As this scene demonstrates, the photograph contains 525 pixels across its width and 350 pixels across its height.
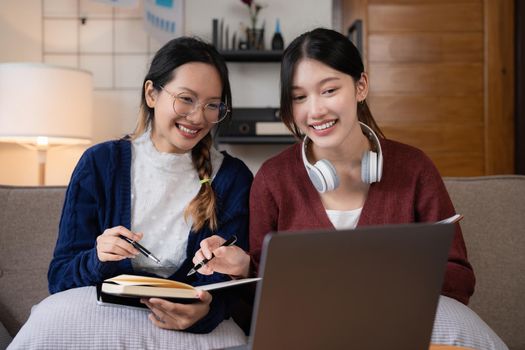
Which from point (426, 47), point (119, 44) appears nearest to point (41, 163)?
point (119, 44)

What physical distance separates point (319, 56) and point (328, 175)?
28cm

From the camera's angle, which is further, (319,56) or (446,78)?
(446,78)

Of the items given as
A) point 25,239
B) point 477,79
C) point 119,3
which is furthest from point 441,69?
point 25,239

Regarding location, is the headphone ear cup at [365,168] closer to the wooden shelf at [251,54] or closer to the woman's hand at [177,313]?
the woman's hand at [177,313]

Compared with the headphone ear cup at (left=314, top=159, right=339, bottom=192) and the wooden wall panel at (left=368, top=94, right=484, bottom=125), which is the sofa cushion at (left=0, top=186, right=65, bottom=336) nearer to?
the headphone ear cup at (left=314, top=159, right=339, bottom=192)

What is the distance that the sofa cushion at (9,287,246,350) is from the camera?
117 centimetres

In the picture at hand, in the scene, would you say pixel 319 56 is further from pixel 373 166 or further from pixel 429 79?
pixel 429 79

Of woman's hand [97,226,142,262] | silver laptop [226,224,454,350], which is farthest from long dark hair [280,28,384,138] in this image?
silver laptop [226,224,454,350]

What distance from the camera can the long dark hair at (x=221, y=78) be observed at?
1506 millimetres

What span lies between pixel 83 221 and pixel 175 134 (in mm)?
298

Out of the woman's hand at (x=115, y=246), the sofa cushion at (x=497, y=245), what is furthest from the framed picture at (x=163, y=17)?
the woman's hand at (x=115, y=246)

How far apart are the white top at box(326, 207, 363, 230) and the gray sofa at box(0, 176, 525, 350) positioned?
1.56ft

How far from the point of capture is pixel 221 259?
1.29 meters

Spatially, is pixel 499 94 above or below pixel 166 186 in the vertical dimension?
above
